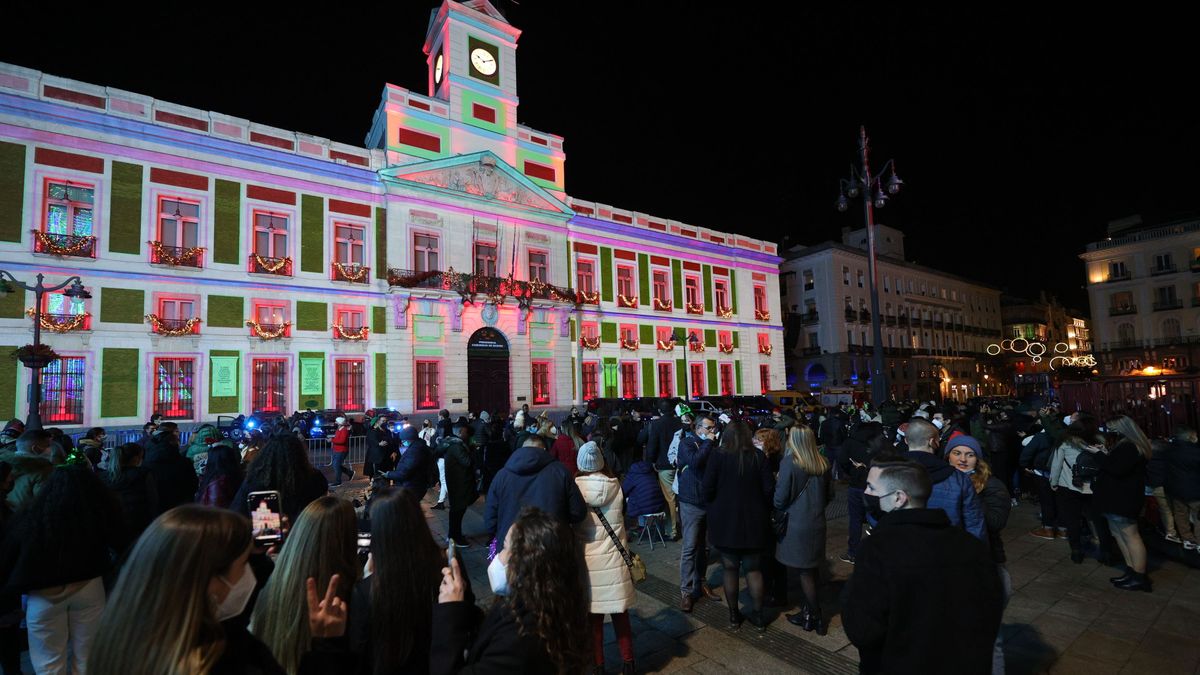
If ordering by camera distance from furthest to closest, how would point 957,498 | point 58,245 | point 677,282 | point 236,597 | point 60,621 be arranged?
point 677,282 → point 58,245 → point 957,498 → point 60,621 → point 236,597

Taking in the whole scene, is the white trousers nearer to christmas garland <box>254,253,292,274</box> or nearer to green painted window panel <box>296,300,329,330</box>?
green painted window panel <box>296,300,329,330</box>

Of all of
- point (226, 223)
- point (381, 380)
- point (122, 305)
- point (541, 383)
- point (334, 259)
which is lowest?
point (541, 383)

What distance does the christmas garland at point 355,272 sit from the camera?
2302cm

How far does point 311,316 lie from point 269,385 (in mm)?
3006

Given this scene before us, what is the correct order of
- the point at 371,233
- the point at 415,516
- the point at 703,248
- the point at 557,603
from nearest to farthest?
the point at 557,603
the point at 415,516
the point at 371,233
the point at 703,248

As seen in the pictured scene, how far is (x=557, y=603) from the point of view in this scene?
2.31m

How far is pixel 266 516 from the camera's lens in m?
3.96

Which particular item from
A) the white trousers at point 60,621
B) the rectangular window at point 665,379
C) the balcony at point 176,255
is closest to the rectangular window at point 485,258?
the balcony at point 176,255

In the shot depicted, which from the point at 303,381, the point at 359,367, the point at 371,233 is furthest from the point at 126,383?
the point at 371,233

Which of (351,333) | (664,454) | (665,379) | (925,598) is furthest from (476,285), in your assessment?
(925,598)

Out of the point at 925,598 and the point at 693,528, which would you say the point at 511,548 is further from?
the point at 693,528

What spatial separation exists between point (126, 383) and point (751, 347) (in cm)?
3086

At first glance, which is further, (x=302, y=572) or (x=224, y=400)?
(x=224, y=400)

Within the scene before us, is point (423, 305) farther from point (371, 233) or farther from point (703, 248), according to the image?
point (703, 248)
